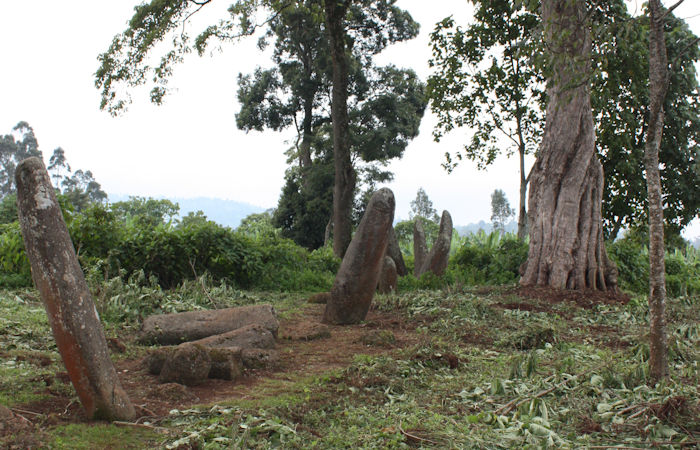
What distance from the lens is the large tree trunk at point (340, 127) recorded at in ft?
50.1

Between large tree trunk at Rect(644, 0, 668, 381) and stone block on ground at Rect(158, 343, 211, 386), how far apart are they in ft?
11.5

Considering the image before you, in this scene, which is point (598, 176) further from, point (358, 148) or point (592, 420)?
point (358, 148)

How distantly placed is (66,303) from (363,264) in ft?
14.6

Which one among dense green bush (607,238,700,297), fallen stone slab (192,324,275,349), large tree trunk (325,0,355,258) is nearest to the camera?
fallen stone slab (192,324,275,349)

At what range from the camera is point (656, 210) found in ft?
14.1

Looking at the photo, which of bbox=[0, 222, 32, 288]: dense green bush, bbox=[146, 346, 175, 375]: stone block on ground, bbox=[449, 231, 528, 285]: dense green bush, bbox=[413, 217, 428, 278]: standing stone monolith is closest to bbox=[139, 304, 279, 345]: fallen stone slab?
bbox=[146, 346, 175, 375]: stone block on ground

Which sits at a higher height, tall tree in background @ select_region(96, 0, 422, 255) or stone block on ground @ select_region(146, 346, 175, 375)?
tall tree in background @ select_region(96, 0, 422, 255)

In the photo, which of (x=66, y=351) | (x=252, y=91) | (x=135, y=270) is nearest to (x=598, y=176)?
(x=135, y=270)

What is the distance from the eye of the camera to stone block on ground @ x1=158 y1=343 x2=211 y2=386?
4441mm

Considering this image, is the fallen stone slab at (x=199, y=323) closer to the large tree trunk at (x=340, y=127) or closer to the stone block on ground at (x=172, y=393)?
the stone block on ground at (x=172, y=393)

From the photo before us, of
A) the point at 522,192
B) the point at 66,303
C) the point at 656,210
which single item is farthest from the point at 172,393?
the point at 522,192

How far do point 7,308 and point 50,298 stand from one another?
4.82m

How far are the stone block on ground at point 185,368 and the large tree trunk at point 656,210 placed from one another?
11.5ft

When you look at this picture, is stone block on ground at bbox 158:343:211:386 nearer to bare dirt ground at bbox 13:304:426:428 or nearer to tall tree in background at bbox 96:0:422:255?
bare dirt ground at bbox 13:304:426:428
